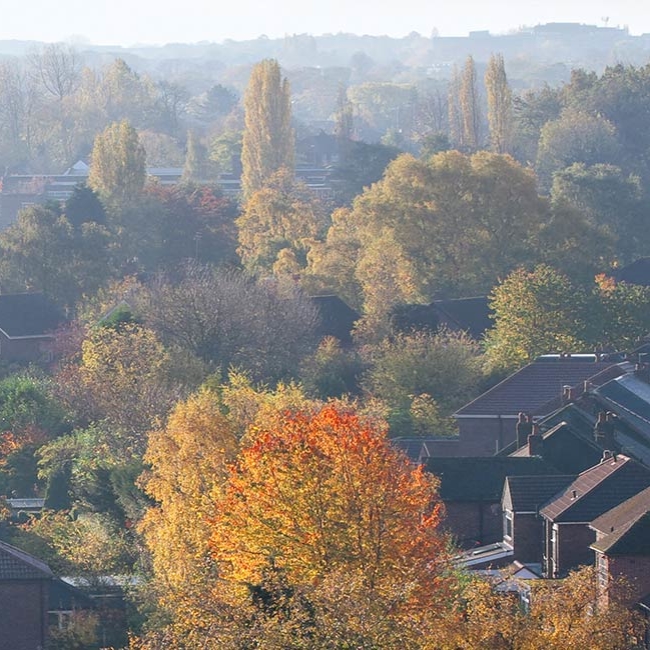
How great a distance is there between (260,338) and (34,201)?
7882 cm

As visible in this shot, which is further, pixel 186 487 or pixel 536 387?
pixel 536 387

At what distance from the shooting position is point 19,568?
1448 inches

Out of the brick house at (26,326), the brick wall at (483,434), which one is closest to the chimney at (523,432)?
the brick wall at (483,434)

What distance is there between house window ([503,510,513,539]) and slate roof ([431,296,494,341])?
26.8 m

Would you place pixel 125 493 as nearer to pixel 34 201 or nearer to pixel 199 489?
pixel 199 489

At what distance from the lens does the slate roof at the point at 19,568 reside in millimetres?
36594

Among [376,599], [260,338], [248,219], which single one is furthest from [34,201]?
[376,599]

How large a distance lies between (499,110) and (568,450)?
77.7 meters

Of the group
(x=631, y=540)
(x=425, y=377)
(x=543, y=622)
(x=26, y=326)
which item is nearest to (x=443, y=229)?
(x=26, y=326)

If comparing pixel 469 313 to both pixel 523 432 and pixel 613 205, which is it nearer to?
pixel 613 205

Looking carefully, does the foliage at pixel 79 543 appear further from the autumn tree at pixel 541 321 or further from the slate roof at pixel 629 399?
the autumn tree at pixel 541 321

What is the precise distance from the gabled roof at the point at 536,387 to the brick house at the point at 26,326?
25.4 m

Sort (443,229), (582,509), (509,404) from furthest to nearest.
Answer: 1. (443,229)
2. (509,404)
3. (582,509)

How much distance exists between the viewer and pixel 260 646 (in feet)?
80.3
